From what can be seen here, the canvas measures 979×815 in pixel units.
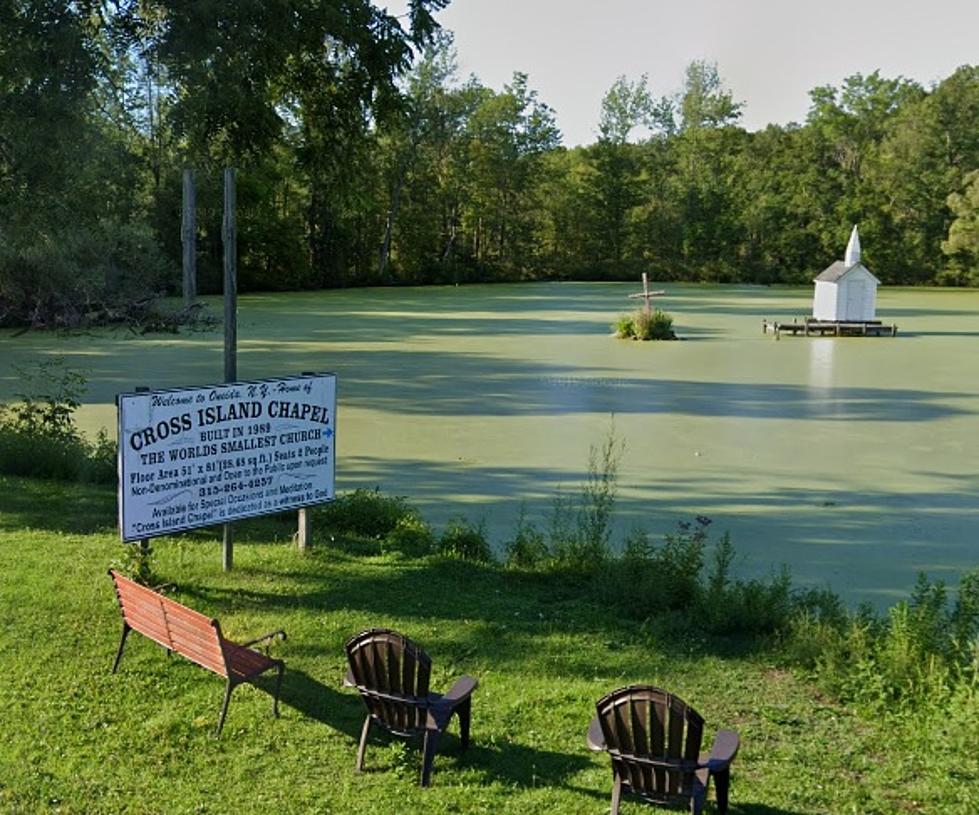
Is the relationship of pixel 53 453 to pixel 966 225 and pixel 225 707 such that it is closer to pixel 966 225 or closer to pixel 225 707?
pixel 225 707

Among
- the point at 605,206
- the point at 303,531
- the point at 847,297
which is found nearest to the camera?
the point at 303,531

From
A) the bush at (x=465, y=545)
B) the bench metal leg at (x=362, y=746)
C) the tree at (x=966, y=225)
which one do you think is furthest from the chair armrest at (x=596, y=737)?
the tree at (x=966, y=225)

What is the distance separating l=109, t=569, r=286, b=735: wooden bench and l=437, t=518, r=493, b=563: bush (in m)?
2.49

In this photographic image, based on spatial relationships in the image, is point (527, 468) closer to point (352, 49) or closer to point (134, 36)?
point (352, 49)

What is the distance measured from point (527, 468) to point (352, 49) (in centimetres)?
425

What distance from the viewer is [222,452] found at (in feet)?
18.7

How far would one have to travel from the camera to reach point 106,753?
388cm

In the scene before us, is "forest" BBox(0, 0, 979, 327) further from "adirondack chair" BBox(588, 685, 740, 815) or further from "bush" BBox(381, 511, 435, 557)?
"adirondack chair" BBox(588, 685, 740, 815)

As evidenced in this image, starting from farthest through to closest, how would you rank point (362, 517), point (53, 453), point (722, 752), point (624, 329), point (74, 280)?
1. point (624, 329)
2. point (74, 280)
3. point (53, 453)
4. point (362, 517)
5. point (722, 752)

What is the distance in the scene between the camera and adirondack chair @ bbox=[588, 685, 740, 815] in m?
3.33

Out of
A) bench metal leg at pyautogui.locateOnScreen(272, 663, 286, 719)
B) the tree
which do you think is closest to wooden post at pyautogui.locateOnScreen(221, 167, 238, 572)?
bench metal leg at pyautogui.locateOnScreen(272, 663, 286, 719)

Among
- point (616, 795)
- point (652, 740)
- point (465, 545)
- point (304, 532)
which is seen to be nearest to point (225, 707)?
point (616, 795)

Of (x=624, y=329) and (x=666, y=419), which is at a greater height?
(x=624, y=329)

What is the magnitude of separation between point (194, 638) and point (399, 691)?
3.07ft
